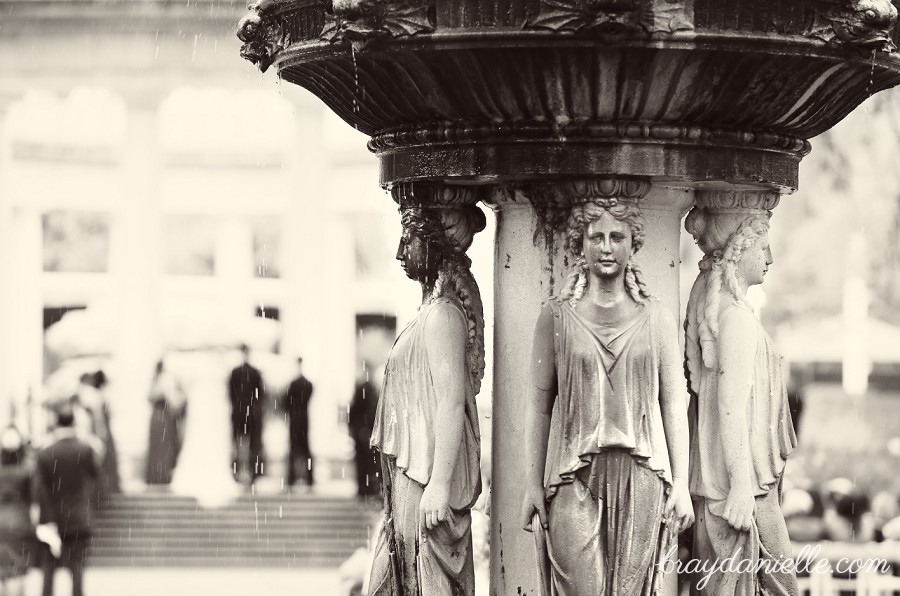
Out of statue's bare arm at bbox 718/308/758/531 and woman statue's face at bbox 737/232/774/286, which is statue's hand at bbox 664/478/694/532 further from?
woman statue's face at bbox 737/232/774/286

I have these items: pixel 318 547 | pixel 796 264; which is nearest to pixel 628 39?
pixel 318 547

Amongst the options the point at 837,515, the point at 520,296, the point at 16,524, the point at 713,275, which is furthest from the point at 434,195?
the point at 16,524

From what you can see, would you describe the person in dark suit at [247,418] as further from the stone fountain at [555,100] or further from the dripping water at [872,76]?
the dripping water at [872,76]

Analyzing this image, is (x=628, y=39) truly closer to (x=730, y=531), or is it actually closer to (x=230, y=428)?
(x=730, y=531)

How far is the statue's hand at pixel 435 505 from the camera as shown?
15.1 ft

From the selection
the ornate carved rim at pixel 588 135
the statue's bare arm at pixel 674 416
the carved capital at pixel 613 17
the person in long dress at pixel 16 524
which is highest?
the carved capital at pixel 613 17

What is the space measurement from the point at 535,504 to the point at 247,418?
37.7 ft

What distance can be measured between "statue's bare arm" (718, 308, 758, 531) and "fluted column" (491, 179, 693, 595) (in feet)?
0.68

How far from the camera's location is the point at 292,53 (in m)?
4.54

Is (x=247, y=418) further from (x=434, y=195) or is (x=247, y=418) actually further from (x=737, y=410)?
(x=737, y=410)

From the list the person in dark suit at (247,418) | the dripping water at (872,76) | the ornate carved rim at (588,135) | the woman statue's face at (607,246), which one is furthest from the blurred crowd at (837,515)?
the person in dark suit at (247,418)

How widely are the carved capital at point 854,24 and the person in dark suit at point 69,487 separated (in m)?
6.63

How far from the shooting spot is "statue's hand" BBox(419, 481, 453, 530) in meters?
4.59

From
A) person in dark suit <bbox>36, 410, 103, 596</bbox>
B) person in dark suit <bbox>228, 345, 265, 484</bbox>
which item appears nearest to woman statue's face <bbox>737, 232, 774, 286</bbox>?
person in dark suit <bbox>36, 410, 103, 596</bbox>
